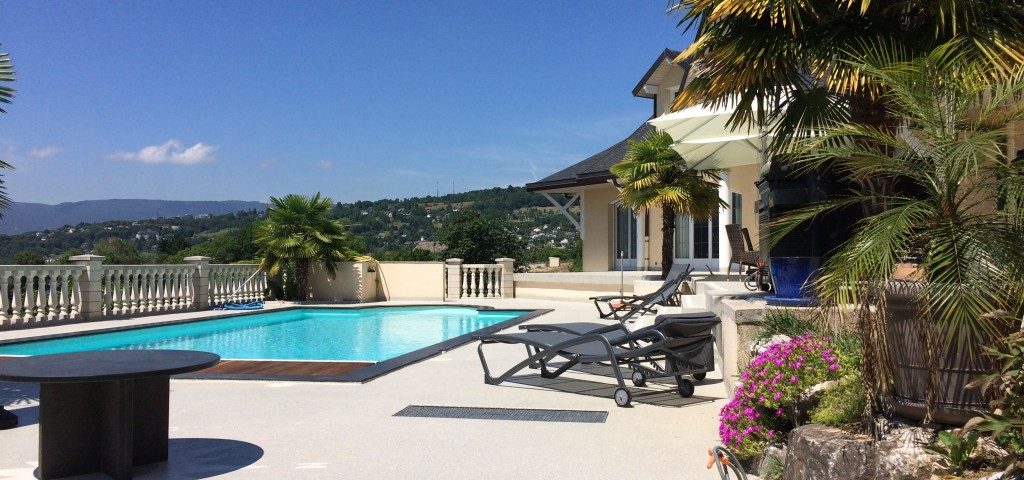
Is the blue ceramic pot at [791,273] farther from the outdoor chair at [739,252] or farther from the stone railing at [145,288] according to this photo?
the stone railing at [145,288]

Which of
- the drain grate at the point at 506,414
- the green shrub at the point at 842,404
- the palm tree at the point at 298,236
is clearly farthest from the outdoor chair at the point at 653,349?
the palm tree at the point at 298,236

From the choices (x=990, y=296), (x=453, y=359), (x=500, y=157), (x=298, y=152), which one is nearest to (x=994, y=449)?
(x=990, y=296)

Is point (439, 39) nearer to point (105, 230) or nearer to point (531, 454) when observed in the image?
point (531, 454)

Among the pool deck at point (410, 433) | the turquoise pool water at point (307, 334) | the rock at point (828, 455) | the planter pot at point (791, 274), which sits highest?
the planter pot at point (791, 274)

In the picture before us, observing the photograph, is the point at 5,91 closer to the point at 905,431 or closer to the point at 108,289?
the point at 905,431

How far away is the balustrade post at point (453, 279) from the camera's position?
22562mm

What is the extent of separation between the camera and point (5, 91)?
682 centimetres

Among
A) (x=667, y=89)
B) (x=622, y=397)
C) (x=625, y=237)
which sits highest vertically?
(x=667, y=89)

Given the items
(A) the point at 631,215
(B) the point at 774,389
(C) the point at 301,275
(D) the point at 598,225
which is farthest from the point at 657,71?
(B) the point at 774,389

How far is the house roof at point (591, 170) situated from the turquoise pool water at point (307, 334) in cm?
657

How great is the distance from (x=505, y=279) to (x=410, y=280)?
2.83m

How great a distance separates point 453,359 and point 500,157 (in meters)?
33.1

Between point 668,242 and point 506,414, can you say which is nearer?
point 506,414

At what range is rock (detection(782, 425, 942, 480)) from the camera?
3300mm
